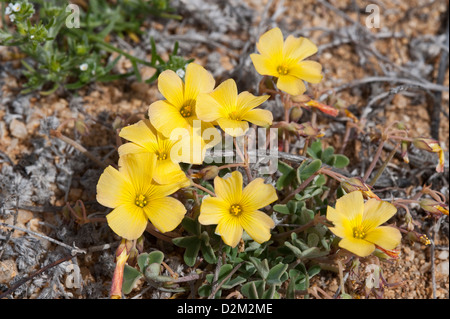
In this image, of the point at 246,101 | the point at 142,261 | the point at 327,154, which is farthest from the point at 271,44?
the point at 142,261

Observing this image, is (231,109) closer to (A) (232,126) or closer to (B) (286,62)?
(A) (232,126)

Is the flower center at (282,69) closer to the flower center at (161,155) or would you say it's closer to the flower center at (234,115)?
the flower center at (234,115)

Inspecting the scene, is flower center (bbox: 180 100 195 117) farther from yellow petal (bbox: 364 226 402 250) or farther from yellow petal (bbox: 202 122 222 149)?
yellow petal (bbox: 364 226 402 250)

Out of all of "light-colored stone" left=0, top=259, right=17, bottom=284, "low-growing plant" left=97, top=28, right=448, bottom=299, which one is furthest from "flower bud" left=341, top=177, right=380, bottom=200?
"light-colored stone" left=0, top=259, right=17, bottom=284

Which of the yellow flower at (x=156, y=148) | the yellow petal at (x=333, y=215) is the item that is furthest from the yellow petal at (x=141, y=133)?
the yellow petal at (x=333, y=215)

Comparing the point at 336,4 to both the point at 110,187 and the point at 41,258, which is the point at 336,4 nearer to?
the point at 110,187

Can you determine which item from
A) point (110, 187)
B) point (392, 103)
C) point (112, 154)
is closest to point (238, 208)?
point (110, 187)
